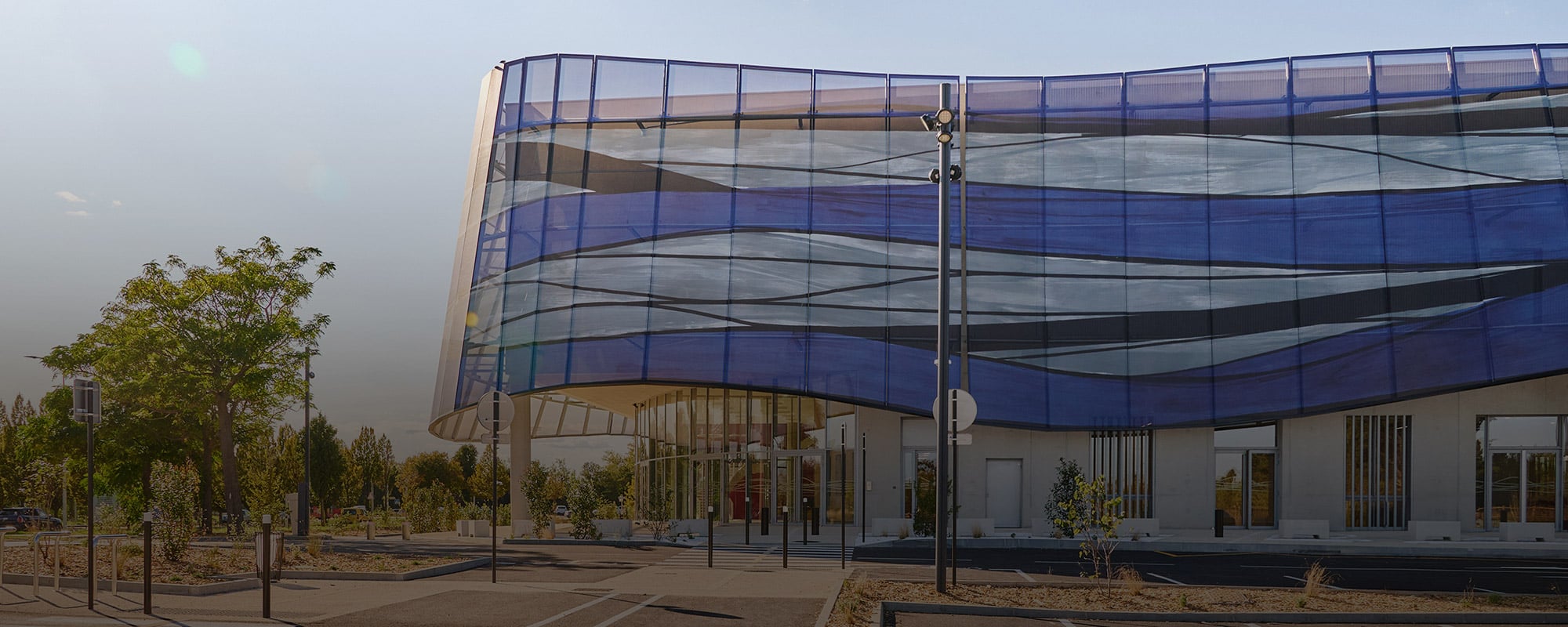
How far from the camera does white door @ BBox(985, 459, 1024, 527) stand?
120ft

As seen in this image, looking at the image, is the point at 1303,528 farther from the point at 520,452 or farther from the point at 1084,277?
the point at 520,452

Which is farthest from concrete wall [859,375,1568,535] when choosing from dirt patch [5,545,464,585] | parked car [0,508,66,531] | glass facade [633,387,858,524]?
parked car [0,508,66,531]

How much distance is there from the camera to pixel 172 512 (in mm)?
21156

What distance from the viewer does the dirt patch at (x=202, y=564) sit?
60.0 ft

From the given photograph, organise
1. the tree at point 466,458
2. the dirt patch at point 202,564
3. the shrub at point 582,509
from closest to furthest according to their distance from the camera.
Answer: the dirt patch at point 202,564
the shrub at point 582,509
the tree at point 466,458

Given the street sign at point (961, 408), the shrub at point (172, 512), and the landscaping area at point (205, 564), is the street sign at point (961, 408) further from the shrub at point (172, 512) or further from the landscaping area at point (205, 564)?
the shrub at point (172, 512)

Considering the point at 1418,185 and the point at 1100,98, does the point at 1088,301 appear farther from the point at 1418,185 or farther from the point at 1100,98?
the point at 1418,185

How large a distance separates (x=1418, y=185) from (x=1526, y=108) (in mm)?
3730

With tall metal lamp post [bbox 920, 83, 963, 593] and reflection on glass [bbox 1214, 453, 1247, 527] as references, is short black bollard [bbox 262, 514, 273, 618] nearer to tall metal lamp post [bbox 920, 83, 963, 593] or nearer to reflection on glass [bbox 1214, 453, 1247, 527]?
tall metal lamp post [bbox 920, 83, 963, 593]

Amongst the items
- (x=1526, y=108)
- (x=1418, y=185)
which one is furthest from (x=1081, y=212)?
(x=1526, y=108)

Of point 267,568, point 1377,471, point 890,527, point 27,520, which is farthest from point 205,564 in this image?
point 27,520

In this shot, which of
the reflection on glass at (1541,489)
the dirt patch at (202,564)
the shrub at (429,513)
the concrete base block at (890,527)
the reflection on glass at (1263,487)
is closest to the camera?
the dirt patch at (202,564)

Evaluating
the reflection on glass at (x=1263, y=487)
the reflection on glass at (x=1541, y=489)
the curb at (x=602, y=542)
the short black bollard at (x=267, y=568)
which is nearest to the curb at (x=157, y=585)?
the short black bollard at (x=267, y=568)

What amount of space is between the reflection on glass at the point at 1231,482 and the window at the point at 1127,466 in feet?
7.27
